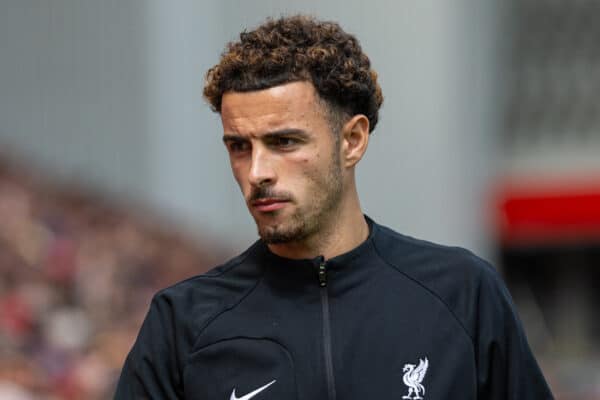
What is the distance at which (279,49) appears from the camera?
3.54 m

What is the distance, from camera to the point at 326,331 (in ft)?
11.6

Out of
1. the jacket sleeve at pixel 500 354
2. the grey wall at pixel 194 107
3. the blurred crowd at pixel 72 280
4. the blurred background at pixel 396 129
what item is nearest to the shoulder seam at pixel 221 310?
the jacket sleeve at pixel 500 354

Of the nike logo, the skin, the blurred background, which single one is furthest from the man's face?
the blurred background

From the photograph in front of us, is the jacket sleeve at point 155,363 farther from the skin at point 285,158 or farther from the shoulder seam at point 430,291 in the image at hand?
the shoulder seam at point 430,291

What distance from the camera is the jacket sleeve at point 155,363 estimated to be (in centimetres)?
355

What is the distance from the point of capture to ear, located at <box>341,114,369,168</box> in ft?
11.9

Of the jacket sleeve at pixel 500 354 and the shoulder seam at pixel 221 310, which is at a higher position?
the shoulder seam at pixel 221 310

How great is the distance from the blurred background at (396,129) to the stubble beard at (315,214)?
466 inches

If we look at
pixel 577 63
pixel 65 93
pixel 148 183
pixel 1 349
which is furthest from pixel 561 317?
pixel 1 349

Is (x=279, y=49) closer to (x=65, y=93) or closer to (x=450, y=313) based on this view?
(x=450, y=313)

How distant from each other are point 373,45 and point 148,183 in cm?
332

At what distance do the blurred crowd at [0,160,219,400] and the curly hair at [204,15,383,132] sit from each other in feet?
16.8

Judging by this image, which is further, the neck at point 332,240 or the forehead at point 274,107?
the neck at point 332,240

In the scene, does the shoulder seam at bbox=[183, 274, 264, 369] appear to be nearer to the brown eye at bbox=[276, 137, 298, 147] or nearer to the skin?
the skin
